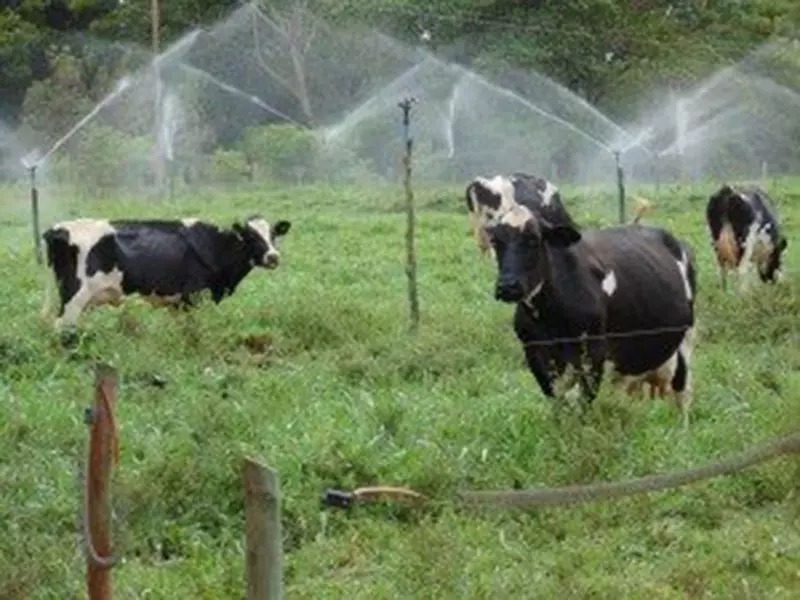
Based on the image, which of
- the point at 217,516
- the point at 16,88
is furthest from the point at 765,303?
the point at 16,88

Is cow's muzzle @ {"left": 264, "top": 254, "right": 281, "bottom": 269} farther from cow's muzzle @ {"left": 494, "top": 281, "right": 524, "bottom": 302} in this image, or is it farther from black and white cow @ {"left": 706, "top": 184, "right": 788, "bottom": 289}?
cow's muzzle @ {"left": 494, "top": 281, "right": 524, "bottom": 302}

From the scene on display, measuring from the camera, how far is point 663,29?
40.9 meters

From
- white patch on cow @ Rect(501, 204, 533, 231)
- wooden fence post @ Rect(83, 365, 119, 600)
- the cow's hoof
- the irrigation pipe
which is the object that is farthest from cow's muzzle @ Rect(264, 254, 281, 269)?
the irrigation pipe

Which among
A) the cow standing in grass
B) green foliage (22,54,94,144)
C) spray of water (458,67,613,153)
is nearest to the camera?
the cow standing in grass

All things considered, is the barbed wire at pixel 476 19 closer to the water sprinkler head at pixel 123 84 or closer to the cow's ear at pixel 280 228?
the water sprinkler head at pixel 123 84

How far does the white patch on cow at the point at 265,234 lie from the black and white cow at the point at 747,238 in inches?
178

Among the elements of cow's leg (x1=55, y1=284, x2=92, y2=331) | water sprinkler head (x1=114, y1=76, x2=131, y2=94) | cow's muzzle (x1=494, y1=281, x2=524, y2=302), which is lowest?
cow's leg (x1=55, y1=284, x2=92, y2=331)

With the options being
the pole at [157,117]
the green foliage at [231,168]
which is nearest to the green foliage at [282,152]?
the green foliage at [231,168]

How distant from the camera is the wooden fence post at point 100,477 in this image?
4812 millimetres

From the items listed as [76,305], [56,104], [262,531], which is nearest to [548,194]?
[76,305]

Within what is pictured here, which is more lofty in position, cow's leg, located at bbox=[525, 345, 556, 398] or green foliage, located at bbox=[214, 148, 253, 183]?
green foliage, located at bbox=[214, 148, 253, 183]

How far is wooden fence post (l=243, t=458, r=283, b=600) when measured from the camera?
4090mm

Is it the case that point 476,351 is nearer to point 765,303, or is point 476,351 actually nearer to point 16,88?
point 765,303

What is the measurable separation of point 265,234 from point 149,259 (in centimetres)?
164
